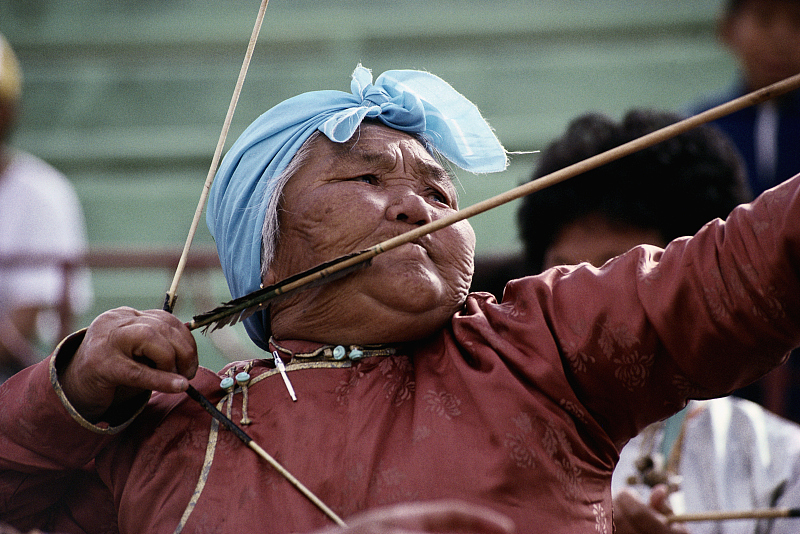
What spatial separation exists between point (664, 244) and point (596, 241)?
0.19 meters

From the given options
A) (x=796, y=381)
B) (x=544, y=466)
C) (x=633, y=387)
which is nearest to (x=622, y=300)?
(x=633, y=387)

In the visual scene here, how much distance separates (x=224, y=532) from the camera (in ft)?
4.74

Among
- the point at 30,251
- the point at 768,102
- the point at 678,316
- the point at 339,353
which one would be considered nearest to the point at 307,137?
the point at 339,353

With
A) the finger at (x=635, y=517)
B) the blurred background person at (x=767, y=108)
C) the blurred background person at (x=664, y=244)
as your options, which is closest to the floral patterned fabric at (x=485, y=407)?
the finger at (x=635, y=517)

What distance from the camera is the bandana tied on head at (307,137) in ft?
5.82

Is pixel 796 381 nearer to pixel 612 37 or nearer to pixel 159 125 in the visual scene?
pixel 612 37

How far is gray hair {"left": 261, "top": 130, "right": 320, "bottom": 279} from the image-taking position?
1750mm

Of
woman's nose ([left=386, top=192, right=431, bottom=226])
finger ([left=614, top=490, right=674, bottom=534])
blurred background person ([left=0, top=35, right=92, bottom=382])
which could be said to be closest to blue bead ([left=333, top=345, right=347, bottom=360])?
woman's nose ([left=386, top=192, right=431, bottom=226])

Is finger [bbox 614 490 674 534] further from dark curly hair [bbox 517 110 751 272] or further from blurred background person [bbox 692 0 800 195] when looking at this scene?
blurred background person [bbox 692 0 800 195]

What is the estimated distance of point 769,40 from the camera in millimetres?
3188

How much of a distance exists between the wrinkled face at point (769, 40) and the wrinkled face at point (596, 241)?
99 centimetres

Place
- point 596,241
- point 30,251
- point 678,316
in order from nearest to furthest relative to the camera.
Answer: point 678,316, point 596,241, point 30,251

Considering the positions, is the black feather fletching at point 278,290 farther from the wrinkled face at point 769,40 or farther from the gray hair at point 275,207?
the wrinkled face at point 769,40

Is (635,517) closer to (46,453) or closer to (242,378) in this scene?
(242,378)
